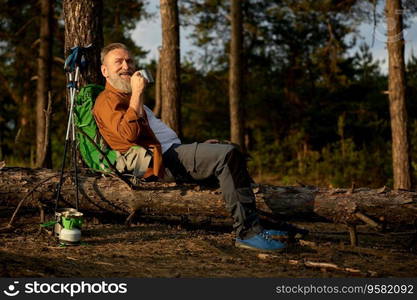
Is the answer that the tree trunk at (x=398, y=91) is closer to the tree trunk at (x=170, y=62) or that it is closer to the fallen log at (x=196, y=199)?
the tree trunk at (x=170, y=62)

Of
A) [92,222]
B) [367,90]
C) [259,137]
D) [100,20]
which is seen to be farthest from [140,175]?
[367,90]

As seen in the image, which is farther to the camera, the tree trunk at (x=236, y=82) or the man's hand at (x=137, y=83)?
the tree trunk at (x=236, y=82)

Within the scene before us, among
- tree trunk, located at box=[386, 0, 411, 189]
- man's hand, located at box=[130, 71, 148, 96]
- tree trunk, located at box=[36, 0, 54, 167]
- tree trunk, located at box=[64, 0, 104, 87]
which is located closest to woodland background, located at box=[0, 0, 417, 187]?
tree trunk, located at box=[36, 0, 54, 167]

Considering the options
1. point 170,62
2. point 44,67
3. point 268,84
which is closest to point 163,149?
point 170,62

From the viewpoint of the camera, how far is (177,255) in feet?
17.7

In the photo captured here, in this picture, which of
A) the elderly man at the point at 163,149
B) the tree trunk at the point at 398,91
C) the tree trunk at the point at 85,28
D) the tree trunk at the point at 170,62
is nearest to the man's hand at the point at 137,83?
the elderly man at the point at 163,149

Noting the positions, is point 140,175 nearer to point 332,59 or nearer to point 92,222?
point 92,222

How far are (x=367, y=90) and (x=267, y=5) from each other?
5338mm

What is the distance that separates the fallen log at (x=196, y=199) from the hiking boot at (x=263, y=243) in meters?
0.59

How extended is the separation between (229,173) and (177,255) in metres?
0.92

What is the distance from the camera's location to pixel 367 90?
22047mm

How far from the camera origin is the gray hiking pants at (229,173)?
5.46 m

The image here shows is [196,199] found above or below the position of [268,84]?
below

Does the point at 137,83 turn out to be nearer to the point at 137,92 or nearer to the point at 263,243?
the point at 137,92
